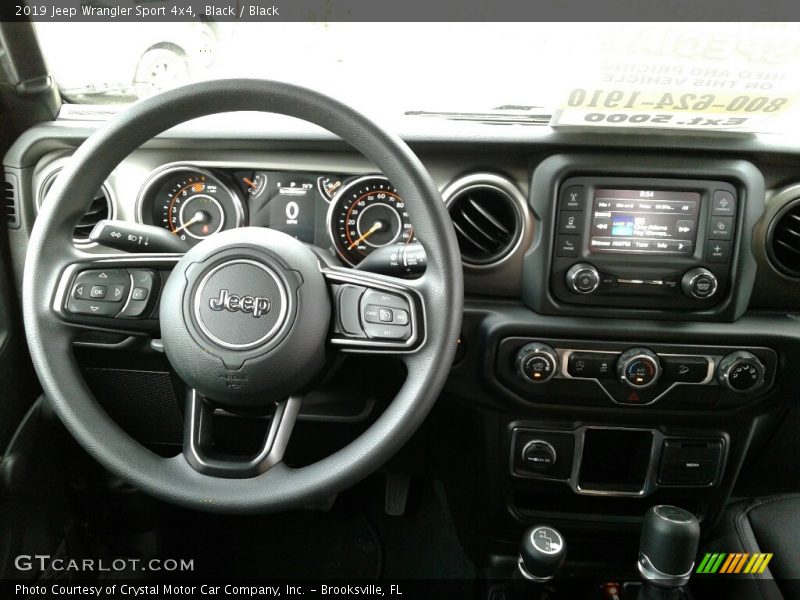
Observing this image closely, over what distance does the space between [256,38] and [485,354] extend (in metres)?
0.90

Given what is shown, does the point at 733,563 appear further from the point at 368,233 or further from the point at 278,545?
the point at 278,545

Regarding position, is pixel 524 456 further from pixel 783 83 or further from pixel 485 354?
pixel 783 83

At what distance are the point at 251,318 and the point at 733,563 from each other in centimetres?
116

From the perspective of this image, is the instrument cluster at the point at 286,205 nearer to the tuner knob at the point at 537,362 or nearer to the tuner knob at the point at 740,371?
the tuner knob at the point at 537,362

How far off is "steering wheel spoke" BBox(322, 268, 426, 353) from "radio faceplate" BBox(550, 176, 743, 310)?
1.46 ft

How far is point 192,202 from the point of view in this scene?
4.56 feet

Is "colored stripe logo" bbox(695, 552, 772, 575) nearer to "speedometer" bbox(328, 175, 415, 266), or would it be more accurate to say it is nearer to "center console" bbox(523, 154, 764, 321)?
"center console" bbox(523, 154, 764, 321)

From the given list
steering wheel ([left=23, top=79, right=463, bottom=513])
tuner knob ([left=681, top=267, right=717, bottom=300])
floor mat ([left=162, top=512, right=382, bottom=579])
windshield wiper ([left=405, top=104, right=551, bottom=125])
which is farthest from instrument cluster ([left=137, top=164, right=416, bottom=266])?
floor mat ([left=162, top=512, right=382, bottom=579])

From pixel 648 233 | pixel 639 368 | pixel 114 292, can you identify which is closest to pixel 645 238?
pixel 648 233

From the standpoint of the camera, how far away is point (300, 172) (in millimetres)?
1348

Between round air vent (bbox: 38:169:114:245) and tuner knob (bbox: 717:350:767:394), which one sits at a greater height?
round air vent (bbox: 38:169:114:245)

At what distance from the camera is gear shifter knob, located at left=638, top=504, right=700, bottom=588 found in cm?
106
